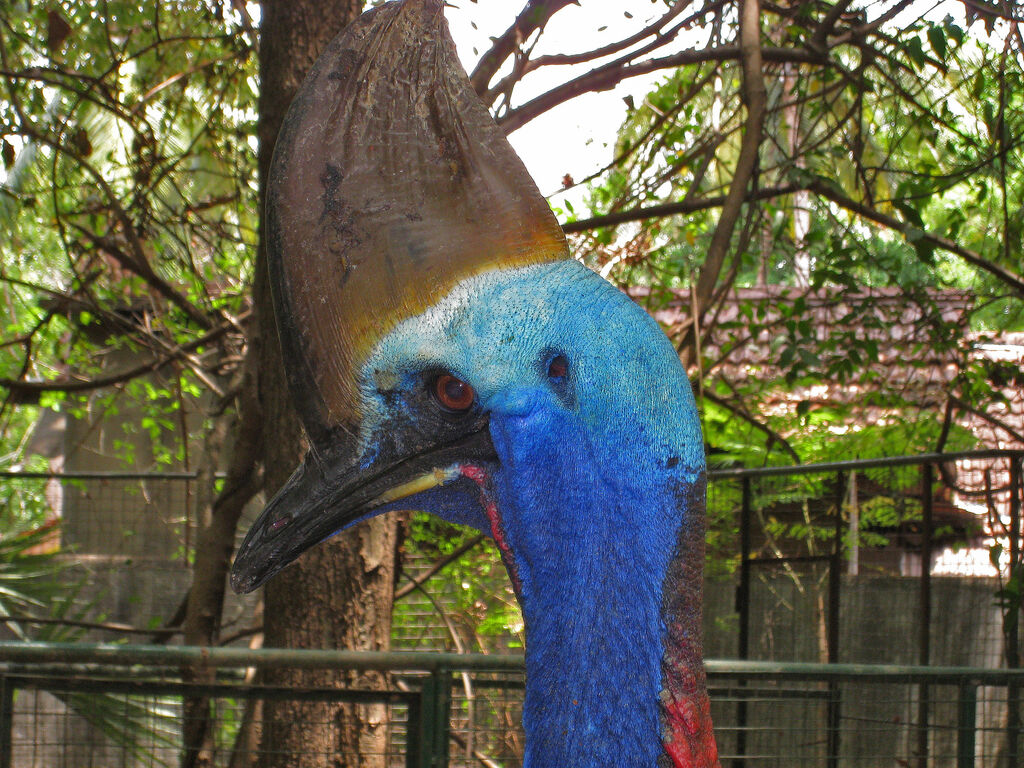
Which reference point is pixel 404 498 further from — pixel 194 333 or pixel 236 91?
pixel 194 333

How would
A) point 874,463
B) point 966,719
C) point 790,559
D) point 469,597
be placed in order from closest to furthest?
1. point 966,719
2. point 874,463
3. point 790,559
4. point 469,597

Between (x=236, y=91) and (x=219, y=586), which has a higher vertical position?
(x=236, y=91)

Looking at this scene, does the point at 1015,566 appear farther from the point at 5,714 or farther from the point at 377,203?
the point at 377,203

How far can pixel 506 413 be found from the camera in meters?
1.11

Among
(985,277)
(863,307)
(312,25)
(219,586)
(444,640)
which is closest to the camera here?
(312,25)

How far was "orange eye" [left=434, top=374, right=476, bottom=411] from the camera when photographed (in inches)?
44.4

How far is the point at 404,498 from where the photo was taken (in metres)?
1.16

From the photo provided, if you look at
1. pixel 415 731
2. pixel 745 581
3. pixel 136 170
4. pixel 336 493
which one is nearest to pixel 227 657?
pixel 415 731

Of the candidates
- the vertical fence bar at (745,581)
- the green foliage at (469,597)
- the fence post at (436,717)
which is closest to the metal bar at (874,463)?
the vertical fence bar at (745,581)

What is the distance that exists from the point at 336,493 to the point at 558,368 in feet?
0.86

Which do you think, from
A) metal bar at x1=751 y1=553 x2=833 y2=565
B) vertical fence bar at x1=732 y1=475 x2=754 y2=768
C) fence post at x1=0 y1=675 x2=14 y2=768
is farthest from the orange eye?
vertical fence bar at x1=732 y1=475 x2=754 y2=768

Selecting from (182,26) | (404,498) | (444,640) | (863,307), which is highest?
(182,26)

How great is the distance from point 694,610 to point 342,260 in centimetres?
51

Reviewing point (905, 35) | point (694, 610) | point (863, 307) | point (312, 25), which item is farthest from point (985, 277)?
point (694, 610)
